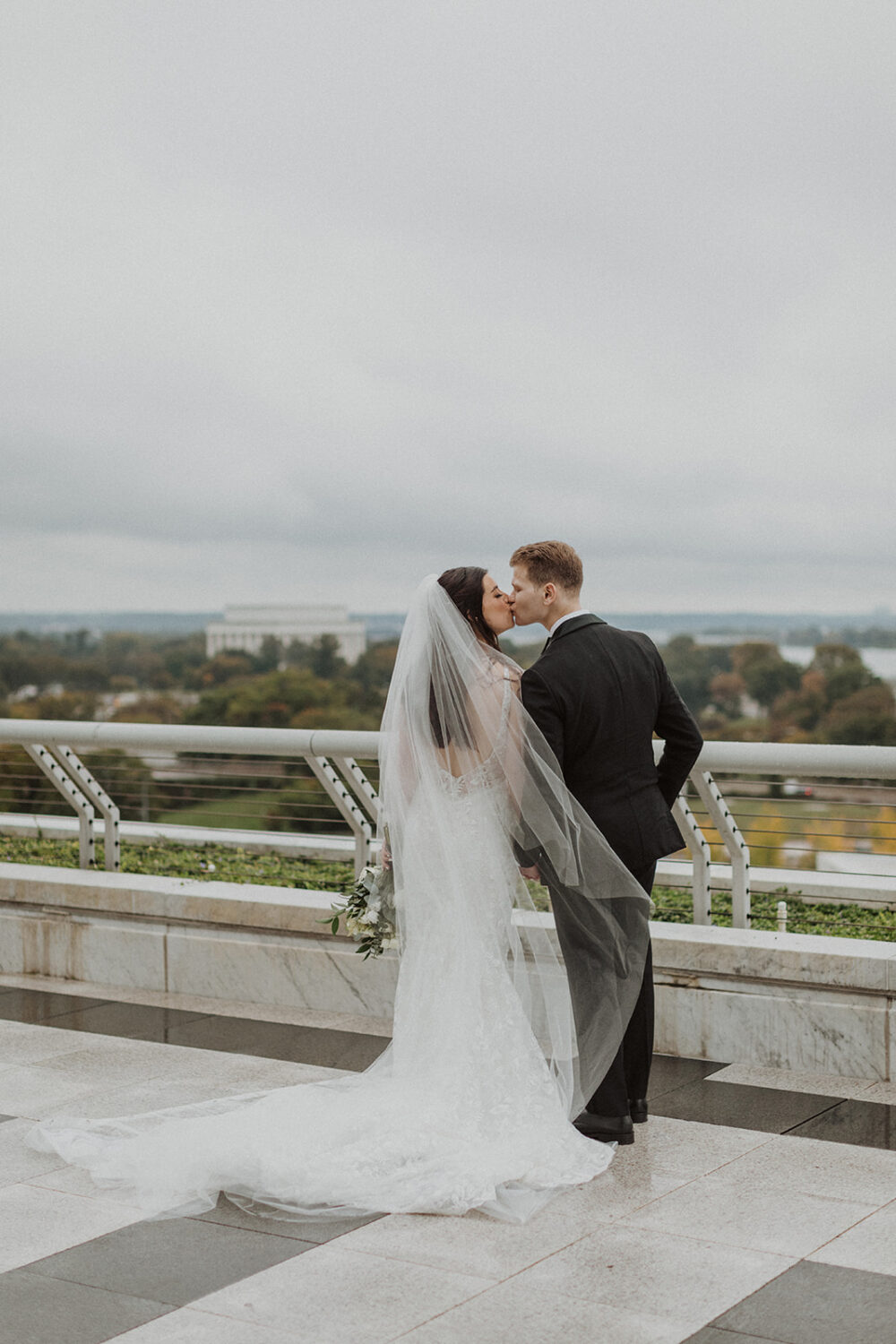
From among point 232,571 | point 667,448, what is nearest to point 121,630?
point 232,571

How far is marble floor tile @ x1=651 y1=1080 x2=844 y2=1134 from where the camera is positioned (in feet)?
16.0

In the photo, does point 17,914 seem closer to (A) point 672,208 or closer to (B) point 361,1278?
(B) point 361,1278

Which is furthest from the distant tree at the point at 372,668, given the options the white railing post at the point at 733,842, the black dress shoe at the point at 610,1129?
the black dress shoe at the point at 610,1129

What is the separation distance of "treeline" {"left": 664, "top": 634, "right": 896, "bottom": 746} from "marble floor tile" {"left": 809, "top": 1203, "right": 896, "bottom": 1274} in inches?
2636

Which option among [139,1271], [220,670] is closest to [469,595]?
[139,1271]

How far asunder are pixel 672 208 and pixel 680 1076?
9318cm

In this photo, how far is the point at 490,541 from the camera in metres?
90.6

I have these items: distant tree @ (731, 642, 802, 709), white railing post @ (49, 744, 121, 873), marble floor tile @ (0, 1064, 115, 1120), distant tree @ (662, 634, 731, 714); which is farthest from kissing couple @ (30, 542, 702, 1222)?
distant tree @ (731, 642, 802, 709)

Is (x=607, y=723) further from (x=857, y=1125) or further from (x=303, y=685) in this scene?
(x=303, y=685)

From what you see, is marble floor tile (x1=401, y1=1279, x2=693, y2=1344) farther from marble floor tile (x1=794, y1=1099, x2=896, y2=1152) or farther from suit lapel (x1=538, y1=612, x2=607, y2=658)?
suit lapel (x1=538, y1=612, x2=607, y2=658)

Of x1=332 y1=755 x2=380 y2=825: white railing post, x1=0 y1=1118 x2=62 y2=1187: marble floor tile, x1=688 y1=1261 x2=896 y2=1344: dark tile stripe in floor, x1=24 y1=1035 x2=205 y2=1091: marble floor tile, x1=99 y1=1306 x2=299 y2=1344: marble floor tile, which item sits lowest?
x1=24 y1=1035 x2=205 y2=1091: marble floor tile

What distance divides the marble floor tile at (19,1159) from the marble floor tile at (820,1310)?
228 centimetres

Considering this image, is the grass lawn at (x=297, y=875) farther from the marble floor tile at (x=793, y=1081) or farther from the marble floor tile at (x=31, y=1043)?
the marble floor tile at (x=31, y=1043)

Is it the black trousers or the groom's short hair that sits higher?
the groom's short hair
